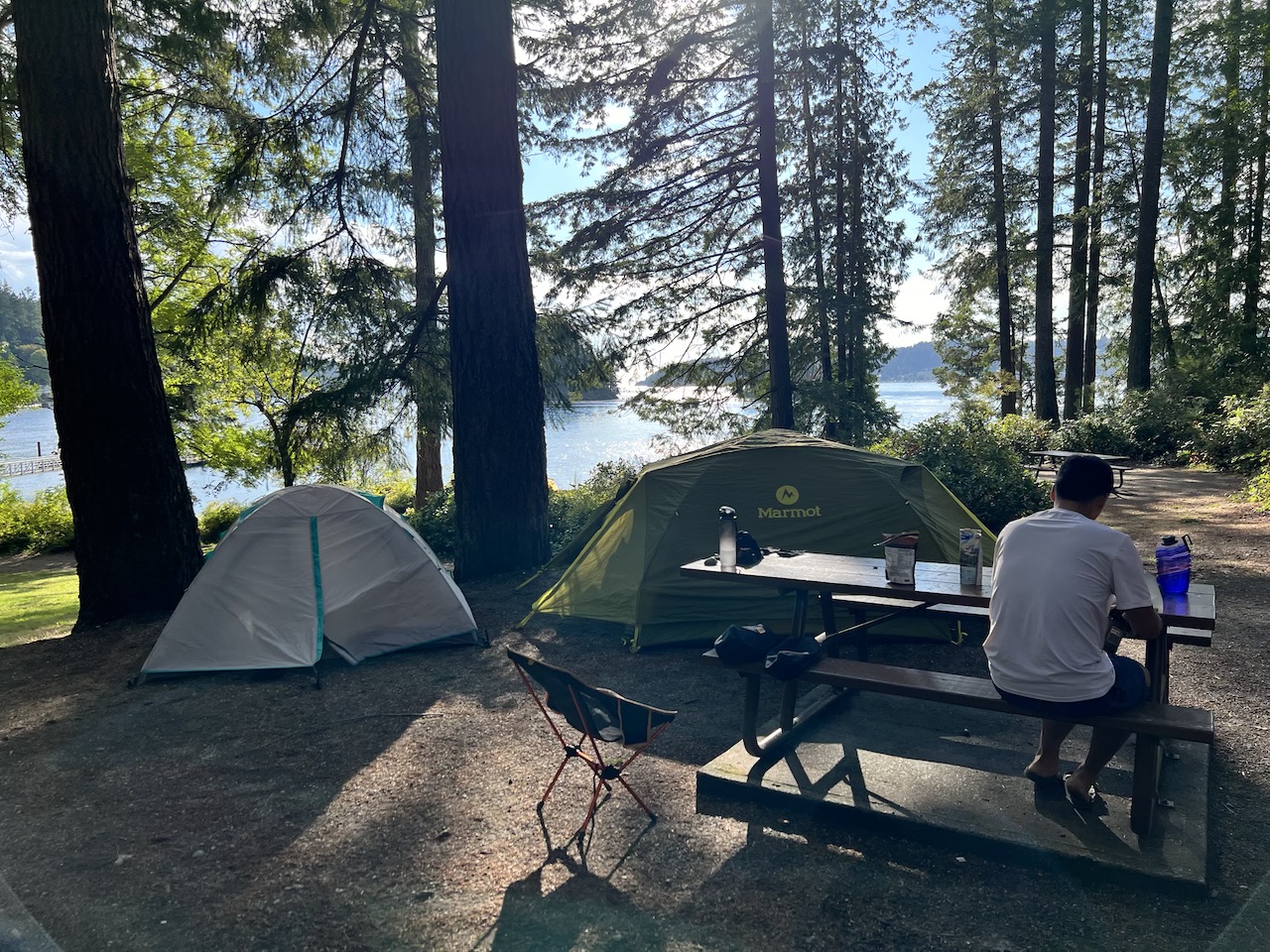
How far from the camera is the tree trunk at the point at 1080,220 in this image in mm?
22922

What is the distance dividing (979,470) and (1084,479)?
906 centimetres

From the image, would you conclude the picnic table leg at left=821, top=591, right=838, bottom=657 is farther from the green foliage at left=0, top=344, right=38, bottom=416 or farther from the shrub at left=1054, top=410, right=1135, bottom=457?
the green foliage at left=0, top=344, right=38, bottom=416

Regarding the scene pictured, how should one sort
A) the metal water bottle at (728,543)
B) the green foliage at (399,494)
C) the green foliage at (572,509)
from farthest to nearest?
the green foliage at (399,494), the green foliage at (572,509), the metal water bottle at (728,543)

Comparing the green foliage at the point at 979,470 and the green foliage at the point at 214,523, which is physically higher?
the green foliage at the point at 979,470

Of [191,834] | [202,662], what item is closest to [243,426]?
[202,662]

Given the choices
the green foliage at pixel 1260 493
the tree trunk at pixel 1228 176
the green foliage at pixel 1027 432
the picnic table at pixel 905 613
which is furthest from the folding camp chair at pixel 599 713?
the tree trunk at pixel 1228 176

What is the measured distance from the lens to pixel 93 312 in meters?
8.13

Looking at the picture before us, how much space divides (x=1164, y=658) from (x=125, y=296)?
8907 millimetres

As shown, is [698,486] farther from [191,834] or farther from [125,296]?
[125,296]

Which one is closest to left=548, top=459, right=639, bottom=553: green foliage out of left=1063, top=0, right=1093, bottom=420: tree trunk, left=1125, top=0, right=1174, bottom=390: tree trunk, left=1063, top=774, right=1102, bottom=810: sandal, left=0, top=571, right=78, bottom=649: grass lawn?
left=0, top=571, right=78, bottom=649: grass lawn

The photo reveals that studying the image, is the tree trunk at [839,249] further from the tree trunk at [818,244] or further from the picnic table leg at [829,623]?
the picnic table leg at [829,623]

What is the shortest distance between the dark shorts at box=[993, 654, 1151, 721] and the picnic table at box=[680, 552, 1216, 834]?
8 cm

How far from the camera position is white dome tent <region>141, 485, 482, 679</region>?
6504 millimetres

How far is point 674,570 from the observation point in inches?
269
